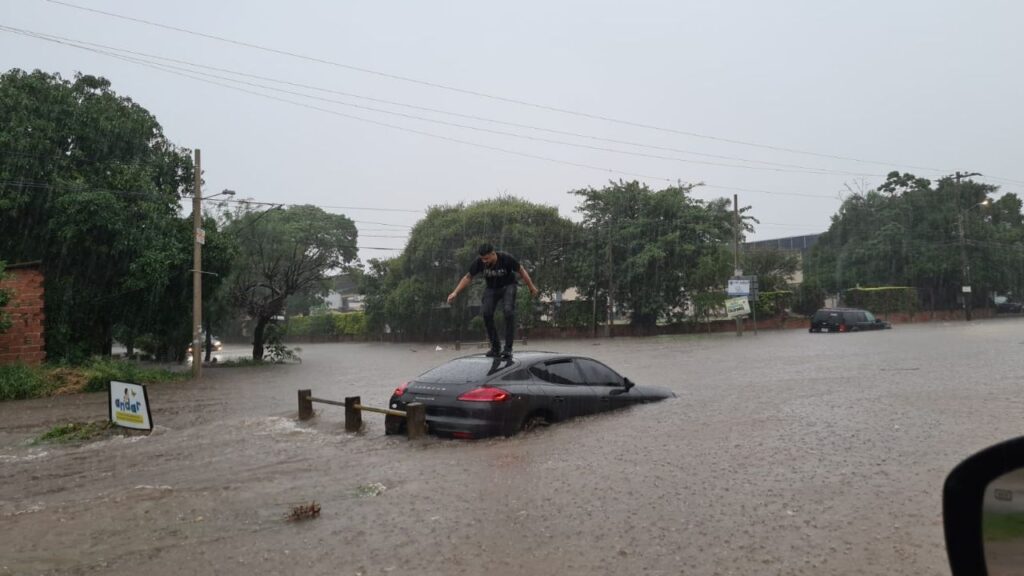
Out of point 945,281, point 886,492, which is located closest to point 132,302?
point 886,492

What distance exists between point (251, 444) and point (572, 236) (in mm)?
38081

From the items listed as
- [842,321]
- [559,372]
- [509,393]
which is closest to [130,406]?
[509,393]

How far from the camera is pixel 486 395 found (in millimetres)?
8484

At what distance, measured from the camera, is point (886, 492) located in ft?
18.8

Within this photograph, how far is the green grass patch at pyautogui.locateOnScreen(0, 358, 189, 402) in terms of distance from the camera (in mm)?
17703

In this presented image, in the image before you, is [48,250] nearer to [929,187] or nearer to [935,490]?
[935,490]

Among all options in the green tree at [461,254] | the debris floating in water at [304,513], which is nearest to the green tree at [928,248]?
the green tree at [461,254]

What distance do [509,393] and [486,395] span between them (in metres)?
0.27

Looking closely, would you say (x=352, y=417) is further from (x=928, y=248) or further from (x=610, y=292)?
(x=928, y=248)

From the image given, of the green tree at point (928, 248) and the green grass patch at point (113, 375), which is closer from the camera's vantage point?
the green grass patch at point (113, 375)

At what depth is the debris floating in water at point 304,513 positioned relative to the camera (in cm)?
561

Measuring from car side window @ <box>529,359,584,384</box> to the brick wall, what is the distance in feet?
54.2

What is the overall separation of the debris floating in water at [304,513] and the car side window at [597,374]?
15.9 feet

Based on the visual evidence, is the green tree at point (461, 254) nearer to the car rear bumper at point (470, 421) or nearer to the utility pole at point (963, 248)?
the utility pole at point (963, 248)
